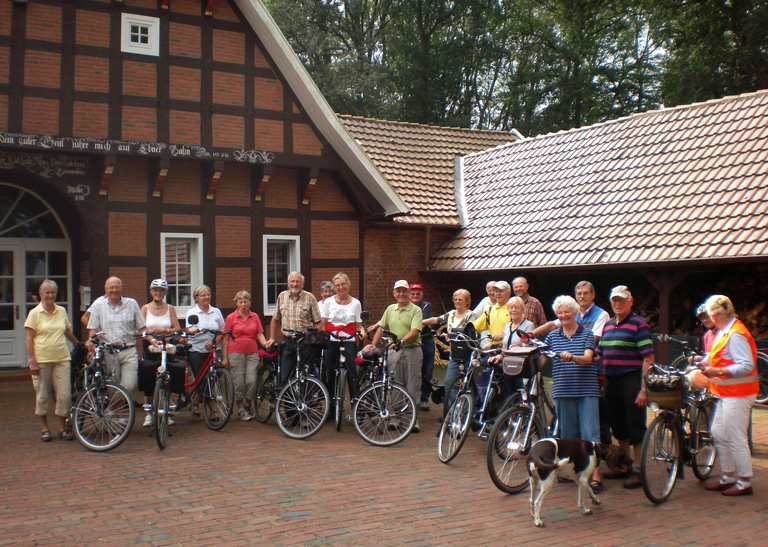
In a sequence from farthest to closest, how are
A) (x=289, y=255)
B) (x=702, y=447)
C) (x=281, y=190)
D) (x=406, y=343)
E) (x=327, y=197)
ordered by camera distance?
(x=327, y=197) < (x=289, y=255) < (x=281, y=190) < (x=406, y=343) < (x=702, y=447)

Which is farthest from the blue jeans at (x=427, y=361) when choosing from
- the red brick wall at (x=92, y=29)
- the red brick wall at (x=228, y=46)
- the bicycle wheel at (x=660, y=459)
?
the red brick wall at (x=92, y=29)

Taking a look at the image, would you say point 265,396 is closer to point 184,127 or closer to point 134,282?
point 134,282

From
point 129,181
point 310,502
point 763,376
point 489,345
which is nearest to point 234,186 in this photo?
point 129,181

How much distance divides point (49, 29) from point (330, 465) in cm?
891

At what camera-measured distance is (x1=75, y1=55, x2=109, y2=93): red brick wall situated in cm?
1268

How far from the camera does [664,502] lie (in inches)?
244

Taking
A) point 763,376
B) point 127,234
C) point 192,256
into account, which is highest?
point 127,234

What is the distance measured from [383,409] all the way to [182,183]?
22.9 feet

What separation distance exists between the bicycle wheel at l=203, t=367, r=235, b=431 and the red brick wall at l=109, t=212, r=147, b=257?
15.7ft

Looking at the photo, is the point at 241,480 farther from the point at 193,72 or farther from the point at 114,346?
the point at 193,72

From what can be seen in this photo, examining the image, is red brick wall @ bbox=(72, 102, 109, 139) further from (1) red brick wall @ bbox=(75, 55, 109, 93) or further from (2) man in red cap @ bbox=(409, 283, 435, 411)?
(2) man in red cap @ bbox=(409, 283, 435, 411)

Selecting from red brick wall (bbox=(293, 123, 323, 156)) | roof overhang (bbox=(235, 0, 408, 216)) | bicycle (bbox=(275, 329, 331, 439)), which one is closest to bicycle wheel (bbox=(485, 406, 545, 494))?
bicycle (bbox=(275, 329, 331, 439))

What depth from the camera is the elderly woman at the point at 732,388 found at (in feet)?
20.7

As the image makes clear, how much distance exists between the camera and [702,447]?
6883 mm
